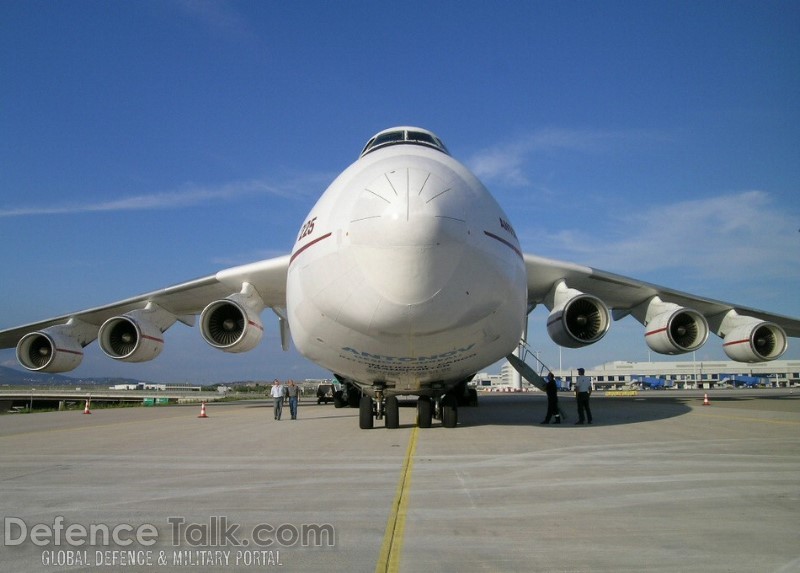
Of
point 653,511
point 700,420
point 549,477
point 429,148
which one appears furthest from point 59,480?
point 700,420

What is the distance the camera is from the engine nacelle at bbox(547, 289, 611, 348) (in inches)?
529

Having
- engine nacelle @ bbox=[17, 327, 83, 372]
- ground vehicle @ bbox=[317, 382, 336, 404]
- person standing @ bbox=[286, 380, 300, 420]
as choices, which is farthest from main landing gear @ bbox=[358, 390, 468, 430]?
ground vehicle @ bbox=[317, 382, 336, 404]

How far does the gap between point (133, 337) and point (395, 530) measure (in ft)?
47.4

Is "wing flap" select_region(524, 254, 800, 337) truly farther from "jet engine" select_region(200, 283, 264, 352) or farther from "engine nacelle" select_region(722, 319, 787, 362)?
"jet engine" select_region(200, 283, 264, 352)

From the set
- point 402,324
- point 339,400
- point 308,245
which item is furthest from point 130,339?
point 402,324

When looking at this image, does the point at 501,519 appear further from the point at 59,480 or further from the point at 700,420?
the point at 700,420

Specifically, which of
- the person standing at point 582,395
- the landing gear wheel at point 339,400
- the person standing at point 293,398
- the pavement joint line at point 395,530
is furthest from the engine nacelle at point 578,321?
the pavement joint line at point 395,530

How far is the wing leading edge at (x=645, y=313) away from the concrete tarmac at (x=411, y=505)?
5.20 meters

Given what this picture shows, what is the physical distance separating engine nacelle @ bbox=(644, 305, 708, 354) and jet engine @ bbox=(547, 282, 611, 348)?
267 cm

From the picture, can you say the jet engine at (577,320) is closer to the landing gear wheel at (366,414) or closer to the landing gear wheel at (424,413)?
the landing gear wheel at (424,413)

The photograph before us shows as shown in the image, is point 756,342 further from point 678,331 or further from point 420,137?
point 420,137

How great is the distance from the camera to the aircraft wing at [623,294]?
1511 centimetres

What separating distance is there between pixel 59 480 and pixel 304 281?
3.96 meters

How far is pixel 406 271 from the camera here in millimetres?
7324
